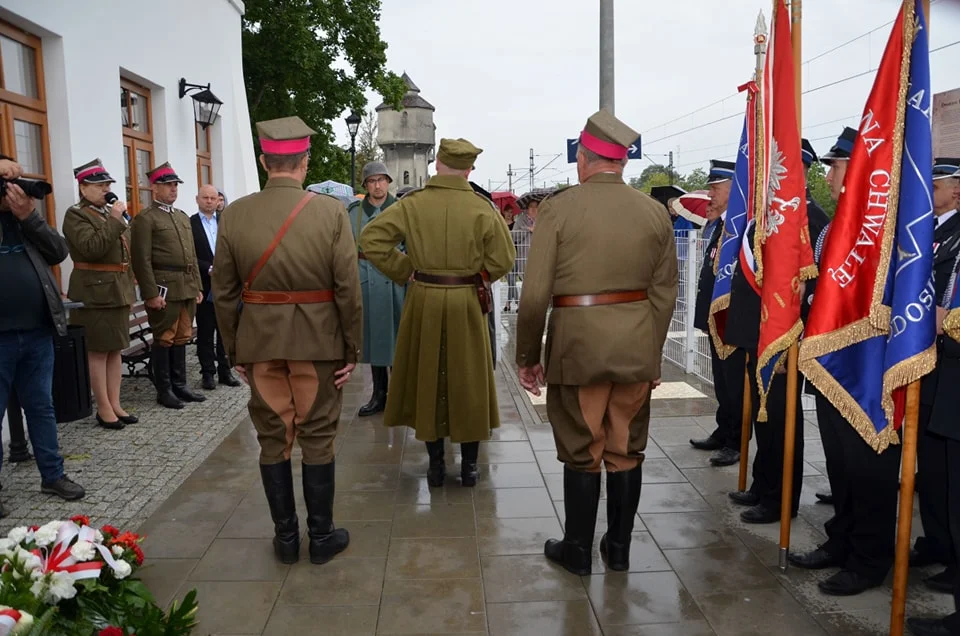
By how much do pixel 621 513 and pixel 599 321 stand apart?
0.95 meters

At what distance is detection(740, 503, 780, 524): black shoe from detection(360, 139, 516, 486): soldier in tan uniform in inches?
62.2

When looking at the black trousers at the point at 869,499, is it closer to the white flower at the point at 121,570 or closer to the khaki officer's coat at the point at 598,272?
the khaki officer's coat at the point at 598,272

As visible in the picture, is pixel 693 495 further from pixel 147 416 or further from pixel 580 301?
pixel 147 416

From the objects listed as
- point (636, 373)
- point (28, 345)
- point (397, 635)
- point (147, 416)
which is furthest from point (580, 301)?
point (147, 416)

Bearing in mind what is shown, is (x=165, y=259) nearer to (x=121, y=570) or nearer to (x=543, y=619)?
(x=121, y=570)

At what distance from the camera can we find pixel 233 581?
3.60m

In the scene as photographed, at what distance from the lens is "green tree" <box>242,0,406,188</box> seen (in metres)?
20.0

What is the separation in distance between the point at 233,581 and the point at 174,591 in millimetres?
257

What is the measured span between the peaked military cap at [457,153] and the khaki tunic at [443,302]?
3.3 inches

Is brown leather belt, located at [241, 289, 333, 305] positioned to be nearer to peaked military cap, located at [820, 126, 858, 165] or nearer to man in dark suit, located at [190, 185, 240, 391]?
peaked military cap, located at [820, 126, 858, 165]

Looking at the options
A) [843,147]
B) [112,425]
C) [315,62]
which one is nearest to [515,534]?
[843,147]

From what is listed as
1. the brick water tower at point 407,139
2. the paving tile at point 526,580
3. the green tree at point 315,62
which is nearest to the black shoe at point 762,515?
the paving tile at point 526,580

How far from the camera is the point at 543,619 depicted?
3.24m

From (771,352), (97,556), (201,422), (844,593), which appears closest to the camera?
(97,556)
